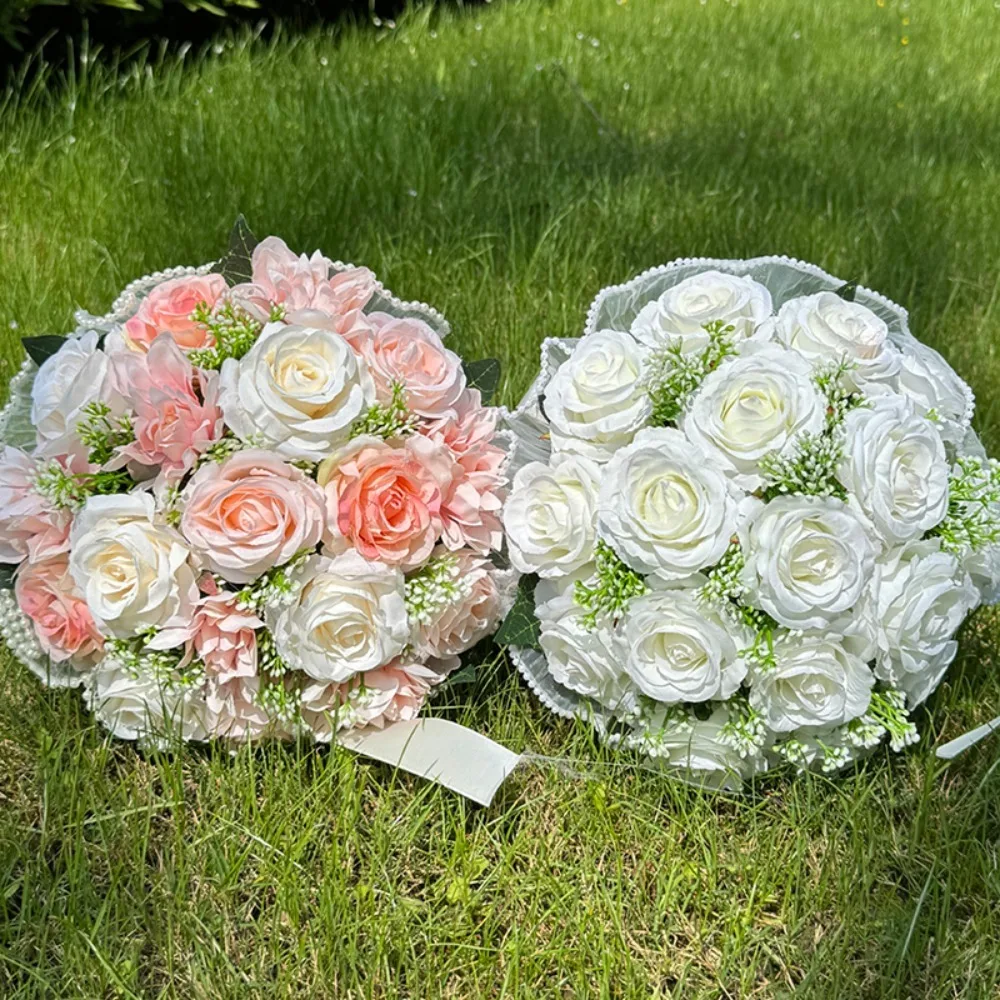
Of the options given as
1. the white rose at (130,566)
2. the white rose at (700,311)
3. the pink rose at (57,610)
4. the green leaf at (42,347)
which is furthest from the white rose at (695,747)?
the green leaf at (42,347)

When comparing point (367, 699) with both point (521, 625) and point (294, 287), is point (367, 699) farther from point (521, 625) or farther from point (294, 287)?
point (294, 287)

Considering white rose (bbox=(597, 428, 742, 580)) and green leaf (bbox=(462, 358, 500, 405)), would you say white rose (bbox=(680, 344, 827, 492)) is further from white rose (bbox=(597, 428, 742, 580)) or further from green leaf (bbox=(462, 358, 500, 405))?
green leaf (bbox=(462, 358, 500, 405))

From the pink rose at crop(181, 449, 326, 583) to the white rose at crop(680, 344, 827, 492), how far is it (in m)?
0.51

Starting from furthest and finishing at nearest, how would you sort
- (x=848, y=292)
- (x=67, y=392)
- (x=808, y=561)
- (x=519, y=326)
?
(x=519, y=326)
(x=848, y=292)
(x=67, y=392)
(x=808, y=561)

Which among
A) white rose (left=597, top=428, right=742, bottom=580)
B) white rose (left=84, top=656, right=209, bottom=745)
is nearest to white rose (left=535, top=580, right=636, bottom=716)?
white rose (left=597, top=428, right=742, bottom=580)

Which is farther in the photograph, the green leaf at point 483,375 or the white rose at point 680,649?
the green leaf at point 483,375

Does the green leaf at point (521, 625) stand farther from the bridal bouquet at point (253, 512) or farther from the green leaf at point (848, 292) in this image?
the green leaf at point (848, 292)

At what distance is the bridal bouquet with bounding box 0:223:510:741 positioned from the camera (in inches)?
52.2

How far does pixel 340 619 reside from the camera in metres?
1.35

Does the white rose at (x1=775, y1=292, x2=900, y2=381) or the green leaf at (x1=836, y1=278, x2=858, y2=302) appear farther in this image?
the green leaf at (x1=836, y1=278, x2=858, y2=302)

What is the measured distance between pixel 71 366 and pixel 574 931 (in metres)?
0.97

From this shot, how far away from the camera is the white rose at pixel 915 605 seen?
52.2 inches

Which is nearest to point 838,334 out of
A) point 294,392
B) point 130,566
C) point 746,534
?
point 746,534

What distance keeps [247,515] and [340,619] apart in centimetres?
18
